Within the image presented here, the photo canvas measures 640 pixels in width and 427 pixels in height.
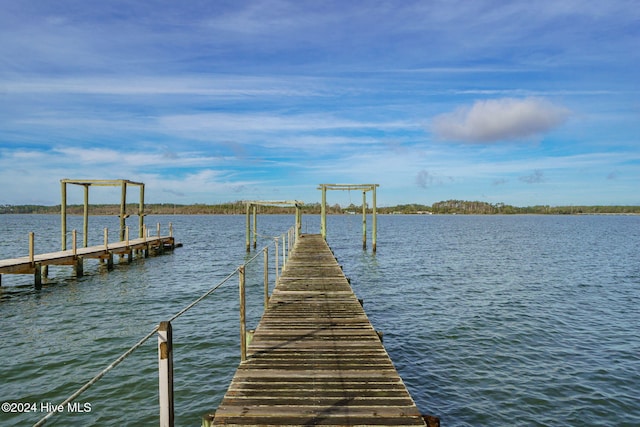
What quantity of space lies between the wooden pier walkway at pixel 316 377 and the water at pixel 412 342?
5.90 feet

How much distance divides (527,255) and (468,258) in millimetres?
6368

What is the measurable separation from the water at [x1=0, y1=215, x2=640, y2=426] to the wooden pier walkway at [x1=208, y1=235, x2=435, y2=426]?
5.90ft

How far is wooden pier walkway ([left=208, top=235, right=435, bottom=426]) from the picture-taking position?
15.0 ft

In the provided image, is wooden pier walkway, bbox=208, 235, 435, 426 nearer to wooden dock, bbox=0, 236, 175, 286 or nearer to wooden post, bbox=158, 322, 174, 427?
wooden post, bbox=158, 322, 174, 427

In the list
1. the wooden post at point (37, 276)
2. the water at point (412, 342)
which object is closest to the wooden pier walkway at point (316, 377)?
the water at point (412, 342)

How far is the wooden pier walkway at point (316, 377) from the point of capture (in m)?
4.57

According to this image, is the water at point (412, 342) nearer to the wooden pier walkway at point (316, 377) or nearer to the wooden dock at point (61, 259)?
the wooden dock at point (61, 259)

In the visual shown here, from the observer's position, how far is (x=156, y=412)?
24.0ft

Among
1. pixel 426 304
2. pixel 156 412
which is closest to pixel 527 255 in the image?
pixel 426 304

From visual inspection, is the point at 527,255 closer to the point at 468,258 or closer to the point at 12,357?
the point at 468,258

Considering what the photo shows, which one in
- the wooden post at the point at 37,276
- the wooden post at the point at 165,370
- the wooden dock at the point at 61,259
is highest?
the wooden post at the point at 165,370

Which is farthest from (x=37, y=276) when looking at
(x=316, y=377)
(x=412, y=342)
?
(x=316, y=377)

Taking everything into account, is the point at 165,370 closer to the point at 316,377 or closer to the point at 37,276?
the point at 316,377

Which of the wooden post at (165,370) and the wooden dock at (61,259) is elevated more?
the wooden post at (165,370)
